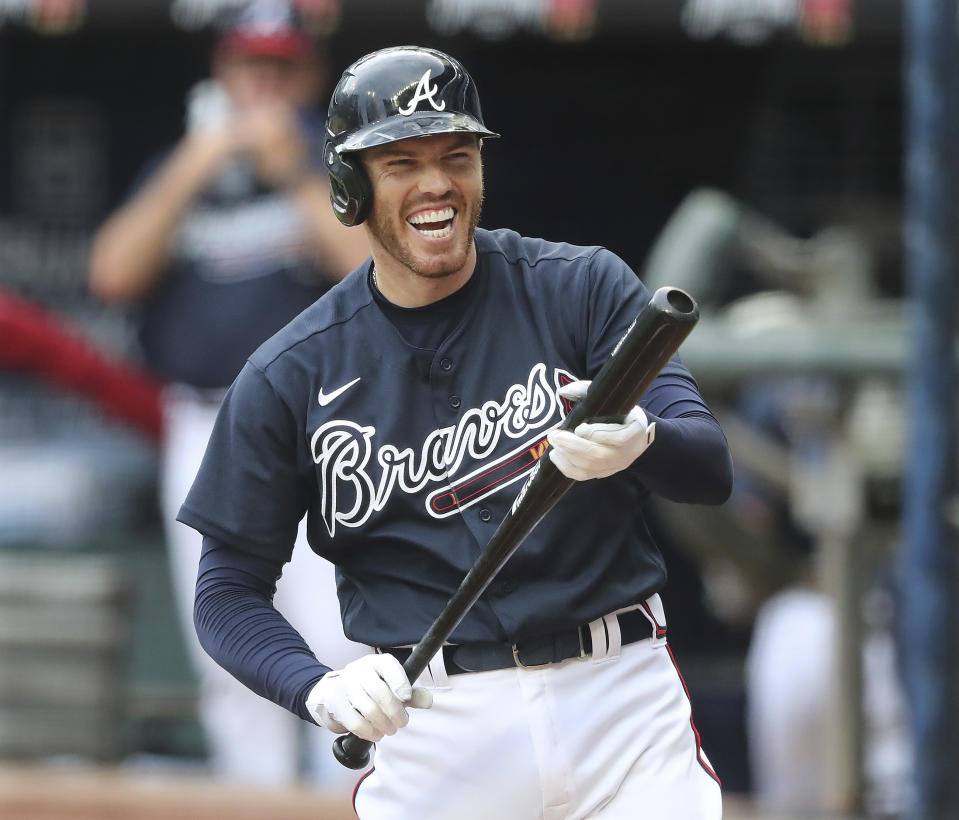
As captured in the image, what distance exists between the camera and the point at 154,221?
4.52 metres

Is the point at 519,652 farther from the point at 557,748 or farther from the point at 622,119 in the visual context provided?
the point at 622,119

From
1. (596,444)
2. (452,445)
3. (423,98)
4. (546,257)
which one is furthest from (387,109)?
(596,444)

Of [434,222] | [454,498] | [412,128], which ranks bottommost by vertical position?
[454,498]

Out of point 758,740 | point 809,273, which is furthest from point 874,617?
point 809,273

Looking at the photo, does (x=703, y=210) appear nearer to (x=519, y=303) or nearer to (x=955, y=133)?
(x=955, y=133)

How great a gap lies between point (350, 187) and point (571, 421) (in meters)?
0.47

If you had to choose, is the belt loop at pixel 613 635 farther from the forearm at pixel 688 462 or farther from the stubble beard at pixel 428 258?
the stubble beard at pixel 428 258

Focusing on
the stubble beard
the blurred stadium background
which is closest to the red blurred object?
the blurred stadium background

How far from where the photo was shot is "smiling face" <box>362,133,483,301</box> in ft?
7.70

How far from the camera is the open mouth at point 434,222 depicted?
235 centimetres

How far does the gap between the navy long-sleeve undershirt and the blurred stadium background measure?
1.75 meters

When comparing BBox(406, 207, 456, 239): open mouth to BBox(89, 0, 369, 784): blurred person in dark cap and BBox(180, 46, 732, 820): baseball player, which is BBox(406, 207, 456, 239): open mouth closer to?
BBox(180, 46, 732, 820): baseball player

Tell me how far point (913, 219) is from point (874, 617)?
1.53 metres

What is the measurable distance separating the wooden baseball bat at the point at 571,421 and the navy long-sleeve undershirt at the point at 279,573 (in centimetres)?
10
